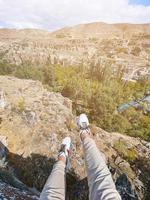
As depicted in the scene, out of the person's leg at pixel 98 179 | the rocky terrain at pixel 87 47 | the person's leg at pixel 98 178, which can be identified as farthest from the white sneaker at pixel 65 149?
the rocky terrain at pixel 87 47

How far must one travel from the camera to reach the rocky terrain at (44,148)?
11039 millimetres

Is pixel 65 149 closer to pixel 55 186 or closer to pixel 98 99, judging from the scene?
pixel 55 186

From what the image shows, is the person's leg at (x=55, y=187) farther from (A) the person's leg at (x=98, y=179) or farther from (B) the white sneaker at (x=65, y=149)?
(B) the white sneaker at (x=65, y=149)

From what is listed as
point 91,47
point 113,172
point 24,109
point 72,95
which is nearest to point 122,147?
point 113,172

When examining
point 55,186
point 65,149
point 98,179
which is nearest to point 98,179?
point 98,179

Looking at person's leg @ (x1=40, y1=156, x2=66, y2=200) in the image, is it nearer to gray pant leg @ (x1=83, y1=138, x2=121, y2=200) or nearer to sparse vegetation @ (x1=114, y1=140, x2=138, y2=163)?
gray pant leg @ (x1=83, y1=138, x2=121, y2=200)

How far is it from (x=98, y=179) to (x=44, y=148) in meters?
8.40

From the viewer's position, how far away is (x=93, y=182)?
4707mm

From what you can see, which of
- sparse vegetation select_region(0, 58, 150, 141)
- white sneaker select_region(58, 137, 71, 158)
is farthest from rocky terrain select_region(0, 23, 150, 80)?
white sneaker select_region(58, 137, 71, 158)

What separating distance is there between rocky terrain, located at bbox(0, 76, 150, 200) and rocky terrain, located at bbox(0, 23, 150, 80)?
675 inches

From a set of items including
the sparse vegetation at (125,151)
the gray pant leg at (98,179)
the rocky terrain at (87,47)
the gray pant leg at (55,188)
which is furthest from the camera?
the rocky terrain at (87,47)

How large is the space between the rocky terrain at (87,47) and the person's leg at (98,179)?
2792 cm

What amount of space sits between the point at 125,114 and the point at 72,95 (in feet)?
18.7

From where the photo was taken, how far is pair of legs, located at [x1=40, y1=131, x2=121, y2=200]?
13.8 ft
